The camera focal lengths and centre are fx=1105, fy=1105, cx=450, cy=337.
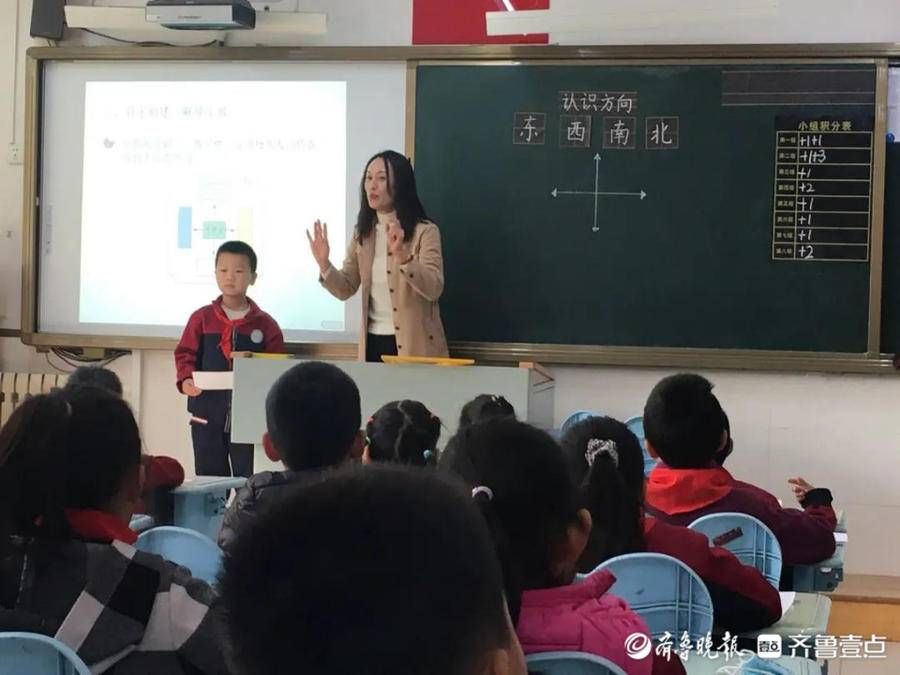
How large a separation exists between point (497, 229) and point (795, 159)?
124 centimetres

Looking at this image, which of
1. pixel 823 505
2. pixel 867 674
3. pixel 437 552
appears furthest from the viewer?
pixel 867 674

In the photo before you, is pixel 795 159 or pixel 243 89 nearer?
pixel 795 159

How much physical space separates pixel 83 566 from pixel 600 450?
32.5 inches

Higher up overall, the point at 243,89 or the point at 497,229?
the point at 243,89

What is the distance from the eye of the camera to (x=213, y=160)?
16.2 feet

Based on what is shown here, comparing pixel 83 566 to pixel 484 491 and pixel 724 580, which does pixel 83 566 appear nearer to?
pixel 484 491

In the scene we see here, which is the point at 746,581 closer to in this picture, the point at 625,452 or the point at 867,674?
the point at 625,452

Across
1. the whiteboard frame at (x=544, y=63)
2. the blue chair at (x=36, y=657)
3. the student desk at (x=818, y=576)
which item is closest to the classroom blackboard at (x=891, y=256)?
the whiteboard frame at (x=544, y=63)

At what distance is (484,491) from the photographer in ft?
3.99

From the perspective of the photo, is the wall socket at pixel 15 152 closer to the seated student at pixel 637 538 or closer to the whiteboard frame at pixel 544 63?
the whiteboard frame at pixel 544 63

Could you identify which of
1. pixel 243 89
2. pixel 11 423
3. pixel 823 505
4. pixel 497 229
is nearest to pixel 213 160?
pixel 243 89

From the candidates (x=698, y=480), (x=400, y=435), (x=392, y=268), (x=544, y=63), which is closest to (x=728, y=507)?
(x=698, y=480)

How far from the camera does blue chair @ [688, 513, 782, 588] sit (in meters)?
2.12

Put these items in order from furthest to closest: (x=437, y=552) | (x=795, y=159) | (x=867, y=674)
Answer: (x=795, y=159), (x=867, y=674), (x=437, y=552)
